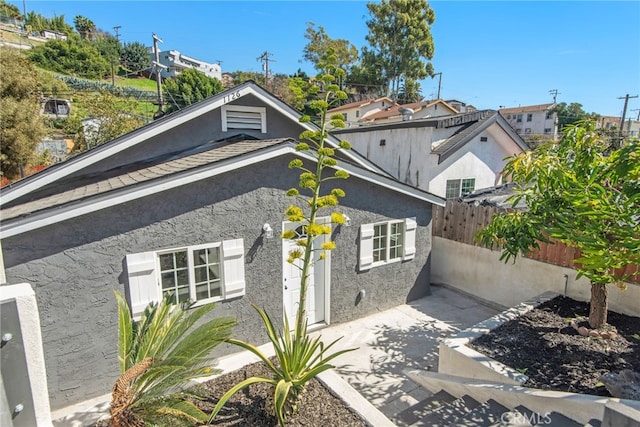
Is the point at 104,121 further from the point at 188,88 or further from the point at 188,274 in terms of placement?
the point at 188,274

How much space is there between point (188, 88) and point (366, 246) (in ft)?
128

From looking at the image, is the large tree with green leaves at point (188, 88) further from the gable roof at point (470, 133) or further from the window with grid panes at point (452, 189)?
the window with grid panes at point (452, 189)

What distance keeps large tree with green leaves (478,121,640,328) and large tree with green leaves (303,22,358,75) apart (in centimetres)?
4566

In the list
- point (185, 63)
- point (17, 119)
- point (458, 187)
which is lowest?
point (458, 187)

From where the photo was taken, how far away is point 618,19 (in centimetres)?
658

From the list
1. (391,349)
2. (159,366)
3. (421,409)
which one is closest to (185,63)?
(391,349)

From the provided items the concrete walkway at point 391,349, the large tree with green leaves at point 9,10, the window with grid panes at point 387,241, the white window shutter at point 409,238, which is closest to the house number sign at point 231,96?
the window with grid panes at point 387,241

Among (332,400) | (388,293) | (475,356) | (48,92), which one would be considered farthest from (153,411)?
(48,92)

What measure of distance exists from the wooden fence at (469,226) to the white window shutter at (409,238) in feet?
5.17

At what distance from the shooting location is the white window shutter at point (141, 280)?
19.1 feet

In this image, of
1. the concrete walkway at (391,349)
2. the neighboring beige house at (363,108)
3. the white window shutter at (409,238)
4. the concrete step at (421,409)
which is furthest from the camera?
the neighboring beige house at (363,108)

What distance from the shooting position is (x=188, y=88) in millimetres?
39875

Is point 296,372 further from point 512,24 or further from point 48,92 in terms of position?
point 48,92

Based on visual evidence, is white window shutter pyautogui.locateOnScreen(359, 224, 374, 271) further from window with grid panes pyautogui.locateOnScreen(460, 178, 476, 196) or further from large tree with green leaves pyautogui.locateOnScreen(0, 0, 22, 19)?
large tree with green leaves pyautogui.locateOnScreen(0, 0, 22, 19)
